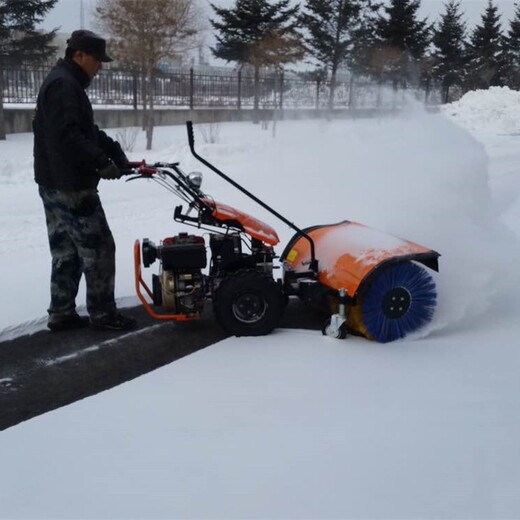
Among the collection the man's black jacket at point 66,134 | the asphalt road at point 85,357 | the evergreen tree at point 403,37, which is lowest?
the asphalt road at point 85,357

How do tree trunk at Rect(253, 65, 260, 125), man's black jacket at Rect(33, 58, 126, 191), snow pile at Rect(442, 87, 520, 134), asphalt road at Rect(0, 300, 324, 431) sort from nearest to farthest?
asphalt road at Rect(0, 300, 324, 431)
man's black jacket at Rect(33, 58, 126, 191)
snow pile at Rect(442, 87, 520, 134)
tree trunk at Rect(253, 65, 260, 125)

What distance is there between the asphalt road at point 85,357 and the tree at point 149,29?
1092cm

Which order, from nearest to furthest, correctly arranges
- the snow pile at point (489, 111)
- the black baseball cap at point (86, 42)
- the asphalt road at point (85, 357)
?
the asphalt road at point (85, 357)
the black baseball cap at point (86, 42)
the snow pile at point (489, 111)

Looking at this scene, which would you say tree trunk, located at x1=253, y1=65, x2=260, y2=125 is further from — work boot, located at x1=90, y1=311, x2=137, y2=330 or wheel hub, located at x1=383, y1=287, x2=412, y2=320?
wheel hub, located at x1=383, y1=287, x2=412, y2=320

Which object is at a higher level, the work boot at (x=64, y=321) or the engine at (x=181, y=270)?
the engine at (x=181, y=270)

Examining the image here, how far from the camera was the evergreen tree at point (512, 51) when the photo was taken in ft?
130

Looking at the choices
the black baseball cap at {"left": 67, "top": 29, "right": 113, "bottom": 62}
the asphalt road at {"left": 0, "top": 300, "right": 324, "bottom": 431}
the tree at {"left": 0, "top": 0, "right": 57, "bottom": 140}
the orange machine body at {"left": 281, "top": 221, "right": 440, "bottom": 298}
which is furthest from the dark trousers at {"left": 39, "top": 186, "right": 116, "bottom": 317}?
the tree at {"left": 0, "top": 0, "right": 57, "bottom": 140}

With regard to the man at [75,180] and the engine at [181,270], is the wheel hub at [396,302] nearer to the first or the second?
the engine at [181,270]

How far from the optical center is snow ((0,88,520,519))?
249 cm

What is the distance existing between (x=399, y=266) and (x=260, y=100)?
20.6 metres

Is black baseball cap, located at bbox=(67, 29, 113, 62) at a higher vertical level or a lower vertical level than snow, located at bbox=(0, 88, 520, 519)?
higher

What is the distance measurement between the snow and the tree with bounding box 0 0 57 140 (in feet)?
37.4

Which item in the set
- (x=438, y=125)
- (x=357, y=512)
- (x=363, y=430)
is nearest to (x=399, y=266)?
(x=363, y=430)

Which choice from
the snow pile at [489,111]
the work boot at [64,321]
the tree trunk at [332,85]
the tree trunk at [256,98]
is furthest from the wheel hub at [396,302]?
the tree trunk at [256,98]
